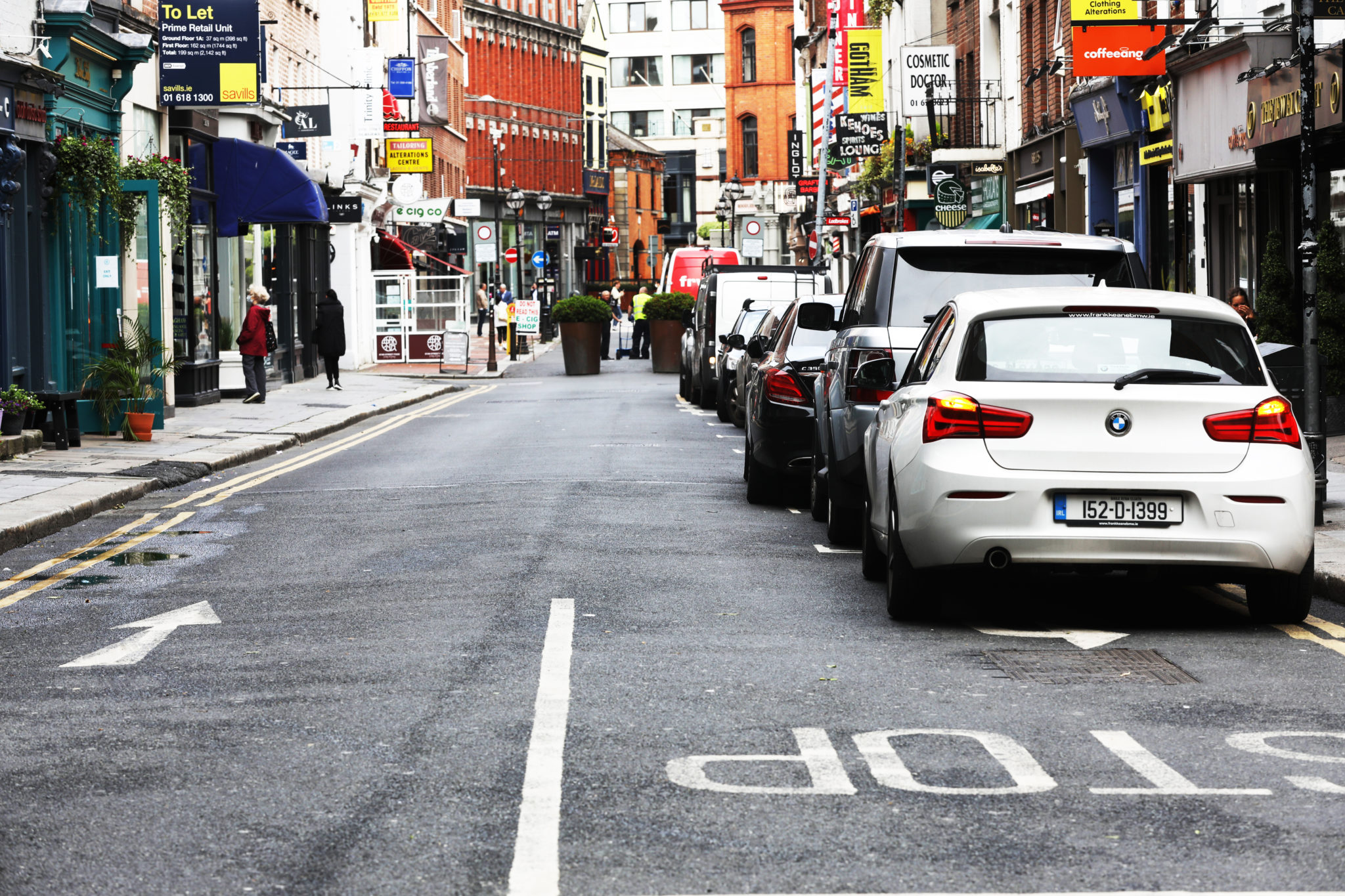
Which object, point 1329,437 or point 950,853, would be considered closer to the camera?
point 950,853

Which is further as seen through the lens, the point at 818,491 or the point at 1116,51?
the point at 1116,51

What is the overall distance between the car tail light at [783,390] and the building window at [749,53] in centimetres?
9291

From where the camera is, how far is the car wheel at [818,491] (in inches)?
556

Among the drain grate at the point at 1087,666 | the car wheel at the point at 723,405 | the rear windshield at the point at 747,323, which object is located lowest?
the drain grate at the point at 1087,666

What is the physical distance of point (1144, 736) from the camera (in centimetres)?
686

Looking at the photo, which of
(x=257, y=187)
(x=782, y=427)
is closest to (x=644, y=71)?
(x=257, y=187)

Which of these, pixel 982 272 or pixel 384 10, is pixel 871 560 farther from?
pixel 384 10

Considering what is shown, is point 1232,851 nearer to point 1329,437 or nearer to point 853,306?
point 853,306

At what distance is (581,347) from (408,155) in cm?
951

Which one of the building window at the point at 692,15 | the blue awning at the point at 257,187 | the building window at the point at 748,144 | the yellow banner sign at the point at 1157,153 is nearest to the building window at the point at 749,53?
the building window at the point at 748,144

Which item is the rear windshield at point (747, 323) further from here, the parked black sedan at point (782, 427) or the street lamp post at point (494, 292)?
the street lamp post at point (494, 292)

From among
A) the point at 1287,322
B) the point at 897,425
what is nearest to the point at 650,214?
the point at 1287,322

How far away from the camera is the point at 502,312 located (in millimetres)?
62500

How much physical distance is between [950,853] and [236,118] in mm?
30979
